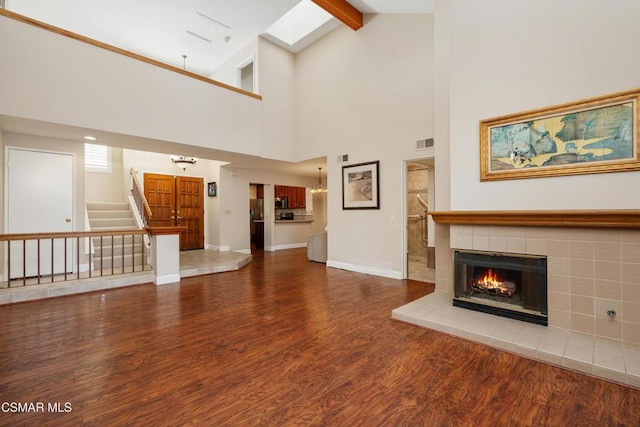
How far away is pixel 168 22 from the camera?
571 centimetres

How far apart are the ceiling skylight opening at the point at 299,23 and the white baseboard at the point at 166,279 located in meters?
5.56

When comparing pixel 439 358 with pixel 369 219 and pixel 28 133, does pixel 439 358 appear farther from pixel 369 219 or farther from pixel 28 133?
pixel 28 133

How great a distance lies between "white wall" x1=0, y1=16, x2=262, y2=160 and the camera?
11.9 feet

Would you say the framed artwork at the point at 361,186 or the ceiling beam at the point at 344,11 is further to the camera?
the framed artwork at the point at 361,186

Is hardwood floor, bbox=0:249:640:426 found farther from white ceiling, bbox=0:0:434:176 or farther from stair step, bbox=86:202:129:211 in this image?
stair step, bbox=86:202:129:211

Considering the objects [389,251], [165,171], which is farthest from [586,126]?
[165,171]

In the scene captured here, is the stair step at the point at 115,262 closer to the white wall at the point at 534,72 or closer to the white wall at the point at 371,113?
the white wall at the point at 371,113

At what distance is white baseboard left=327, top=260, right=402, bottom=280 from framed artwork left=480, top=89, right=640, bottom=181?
2.51 meters

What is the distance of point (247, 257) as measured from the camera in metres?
6.83

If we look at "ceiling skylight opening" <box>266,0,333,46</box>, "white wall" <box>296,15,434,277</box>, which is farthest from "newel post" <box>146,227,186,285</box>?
"ceiling skylight opening" <box>266,0,333,46</box>

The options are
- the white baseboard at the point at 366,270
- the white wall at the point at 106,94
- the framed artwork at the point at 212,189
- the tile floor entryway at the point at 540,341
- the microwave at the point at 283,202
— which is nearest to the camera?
the tile floor entryway at the point at 540,341

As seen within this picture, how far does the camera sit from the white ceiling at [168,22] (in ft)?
15.6

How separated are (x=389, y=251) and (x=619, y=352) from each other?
3189 millimetres

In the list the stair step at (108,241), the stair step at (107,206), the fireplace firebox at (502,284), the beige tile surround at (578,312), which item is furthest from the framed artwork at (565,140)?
the stair step at (107,206)
